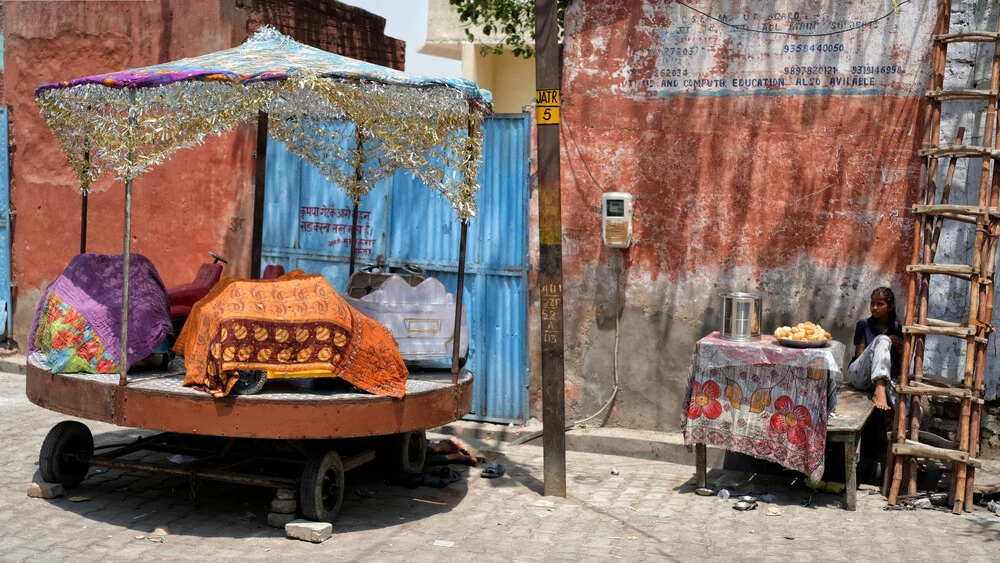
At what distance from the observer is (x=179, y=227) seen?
414 inches

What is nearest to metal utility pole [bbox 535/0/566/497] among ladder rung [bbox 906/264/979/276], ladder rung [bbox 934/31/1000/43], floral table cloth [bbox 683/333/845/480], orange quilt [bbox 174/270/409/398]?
floral table cloth [bbox 683/333/845/480]

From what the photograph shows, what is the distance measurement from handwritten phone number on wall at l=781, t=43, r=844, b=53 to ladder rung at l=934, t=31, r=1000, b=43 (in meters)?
0.77

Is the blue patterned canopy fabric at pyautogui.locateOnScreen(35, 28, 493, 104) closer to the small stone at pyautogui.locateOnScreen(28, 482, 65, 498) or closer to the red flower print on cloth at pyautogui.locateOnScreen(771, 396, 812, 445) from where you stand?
the small stone at pyautogui.locateOnScreen(28, 482, 65, 498)

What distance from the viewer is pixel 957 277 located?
7.46 m

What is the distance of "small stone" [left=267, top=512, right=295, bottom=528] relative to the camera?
252 inches

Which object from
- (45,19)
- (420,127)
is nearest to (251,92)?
(420,127)

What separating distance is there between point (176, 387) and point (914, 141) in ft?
17.0

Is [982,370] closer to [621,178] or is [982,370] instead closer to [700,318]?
[700,318]

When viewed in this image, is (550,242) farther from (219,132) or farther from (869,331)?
(869,331)

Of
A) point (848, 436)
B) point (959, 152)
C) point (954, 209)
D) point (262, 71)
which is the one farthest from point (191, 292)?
point (959, 152)

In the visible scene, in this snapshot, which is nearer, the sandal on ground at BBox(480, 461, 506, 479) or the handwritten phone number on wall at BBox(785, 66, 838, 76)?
the sandal on ground at BBox(480, 461, 506, 479)

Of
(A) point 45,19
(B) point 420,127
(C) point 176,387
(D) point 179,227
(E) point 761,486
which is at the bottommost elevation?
(E) point 761,486

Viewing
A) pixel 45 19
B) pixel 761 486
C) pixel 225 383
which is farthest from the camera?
pixel 45 19

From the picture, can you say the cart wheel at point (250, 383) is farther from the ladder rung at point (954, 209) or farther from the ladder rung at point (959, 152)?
the ladder rung at point (959, 152)
